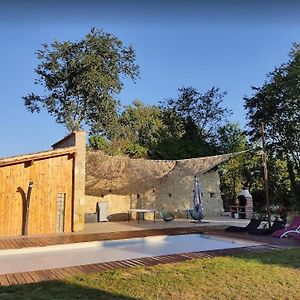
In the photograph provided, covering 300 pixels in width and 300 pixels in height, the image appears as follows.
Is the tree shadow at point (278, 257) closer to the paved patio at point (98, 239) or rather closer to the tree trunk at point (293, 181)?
the paved patio at point (98, 239)

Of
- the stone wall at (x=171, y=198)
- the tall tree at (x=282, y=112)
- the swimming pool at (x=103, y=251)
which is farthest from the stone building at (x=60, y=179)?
the tall tree at (x=282, y=112)

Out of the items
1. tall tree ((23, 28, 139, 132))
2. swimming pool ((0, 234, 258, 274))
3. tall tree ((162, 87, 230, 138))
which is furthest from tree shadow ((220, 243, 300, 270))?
tall tree ((162, 87, 230, 138))

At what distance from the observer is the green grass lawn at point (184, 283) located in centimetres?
469

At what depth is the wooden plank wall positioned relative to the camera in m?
10.3

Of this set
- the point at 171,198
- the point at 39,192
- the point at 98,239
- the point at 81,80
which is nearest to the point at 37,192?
the point at 39,192

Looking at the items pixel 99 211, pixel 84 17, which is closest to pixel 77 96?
pixel 99 211

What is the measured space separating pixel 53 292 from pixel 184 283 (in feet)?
6.34

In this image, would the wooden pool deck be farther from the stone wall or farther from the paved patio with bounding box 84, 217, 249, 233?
the stone wall

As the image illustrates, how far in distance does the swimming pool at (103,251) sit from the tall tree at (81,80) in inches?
498

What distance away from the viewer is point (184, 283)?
5.26 metres

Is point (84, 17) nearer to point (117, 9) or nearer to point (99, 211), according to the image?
point (117, 9)

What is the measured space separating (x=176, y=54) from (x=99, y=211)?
7.78 m

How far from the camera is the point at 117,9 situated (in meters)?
3.48

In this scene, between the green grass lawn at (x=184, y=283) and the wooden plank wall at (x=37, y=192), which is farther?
the wooden plank wall at (x=37, y=192)
